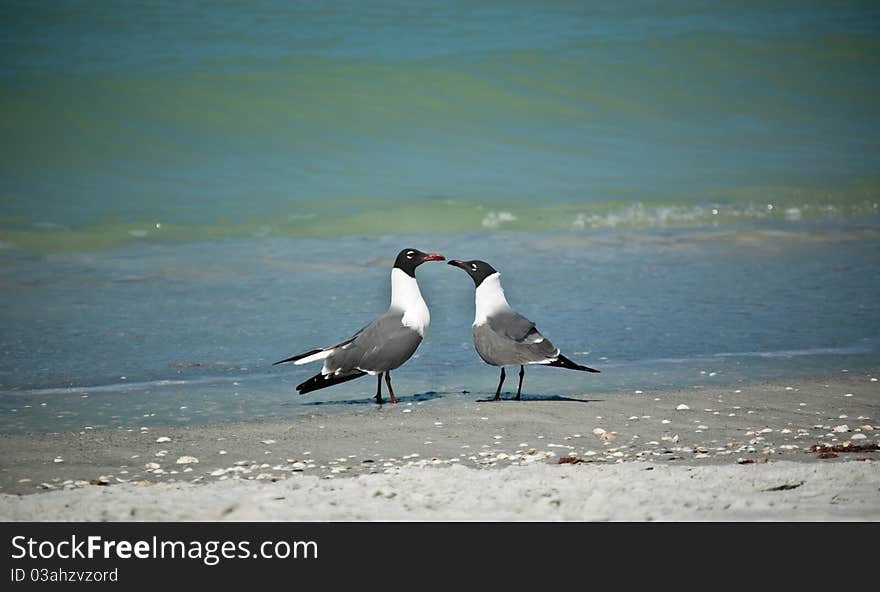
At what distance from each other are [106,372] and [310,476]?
3322 mm

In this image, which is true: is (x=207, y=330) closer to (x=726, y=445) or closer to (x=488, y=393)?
(x=488, y=393)

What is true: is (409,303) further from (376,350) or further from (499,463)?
(499,463)

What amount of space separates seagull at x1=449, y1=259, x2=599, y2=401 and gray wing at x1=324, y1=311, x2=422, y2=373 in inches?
16.1

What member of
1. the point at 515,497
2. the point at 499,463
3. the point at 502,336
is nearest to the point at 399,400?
the point at 502,336

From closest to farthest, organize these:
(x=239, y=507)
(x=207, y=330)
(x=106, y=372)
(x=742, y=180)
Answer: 1. (x=239, y=507)
2. (x=106, y=372)
3. (x=207, y=330)
4. (x=742, y=180)

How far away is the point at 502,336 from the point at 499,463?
161 cm

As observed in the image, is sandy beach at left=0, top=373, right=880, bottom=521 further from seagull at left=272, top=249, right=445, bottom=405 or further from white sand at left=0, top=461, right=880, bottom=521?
seagull at left=272, top=249, right=445, bottom=405

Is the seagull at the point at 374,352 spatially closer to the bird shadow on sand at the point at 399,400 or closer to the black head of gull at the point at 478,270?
the bird shadow on sand at the point at 399,400

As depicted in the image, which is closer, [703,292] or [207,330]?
[207,330]

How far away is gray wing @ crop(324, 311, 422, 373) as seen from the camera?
6.78 meters

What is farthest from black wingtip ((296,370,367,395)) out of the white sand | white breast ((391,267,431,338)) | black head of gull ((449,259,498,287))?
the white sand

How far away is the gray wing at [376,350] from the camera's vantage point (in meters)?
6.78

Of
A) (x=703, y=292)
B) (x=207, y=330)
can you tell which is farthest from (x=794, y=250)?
(x=207, y=330)

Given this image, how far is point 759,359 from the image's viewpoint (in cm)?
798
